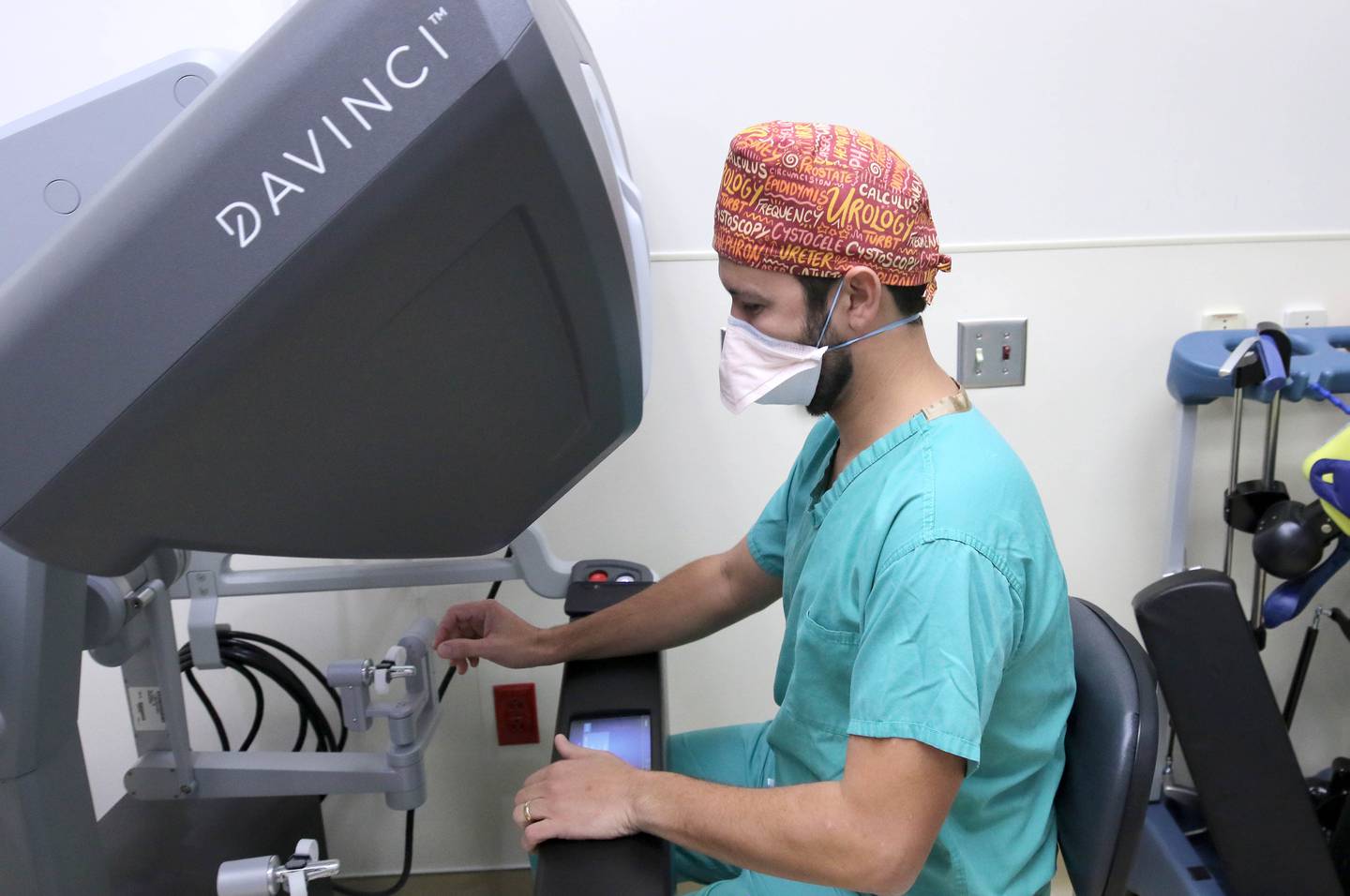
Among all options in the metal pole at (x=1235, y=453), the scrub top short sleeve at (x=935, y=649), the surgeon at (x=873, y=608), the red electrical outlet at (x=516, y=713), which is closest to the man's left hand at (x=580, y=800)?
the surgeon at (x=873, y=608)

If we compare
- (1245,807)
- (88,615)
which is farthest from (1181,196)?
(88,615)

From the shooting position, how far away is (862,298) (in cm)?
101

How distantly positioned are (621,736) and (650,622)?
199 millimetres

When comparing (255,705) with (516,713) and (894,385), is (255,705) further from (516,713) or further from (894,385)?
(894,385)

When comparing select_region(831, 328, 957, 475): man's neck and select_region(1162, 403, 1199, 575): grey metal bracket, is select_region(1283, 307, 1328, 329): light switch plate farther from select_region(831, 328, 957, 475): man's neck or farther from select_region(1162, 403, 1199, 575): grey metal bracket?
select_region(831, 328, 957, 475): man's neck

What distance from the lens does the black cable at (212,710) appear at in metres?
1.71

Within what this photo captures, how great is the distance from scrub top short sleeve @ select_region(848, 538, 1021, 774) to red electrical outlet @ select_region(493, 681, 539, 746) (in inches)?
42.9

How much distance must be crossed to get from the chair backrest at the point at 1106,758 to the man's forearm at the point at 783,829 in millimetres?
237

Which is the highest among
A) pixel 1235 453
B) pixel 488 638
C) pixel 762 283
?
pixel 762 283

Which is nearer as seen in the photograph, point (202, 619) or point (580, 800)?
point (580, 800)

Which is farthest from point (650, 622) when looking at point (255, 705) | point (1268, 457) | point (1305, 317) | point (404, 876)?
point (1305, 317)

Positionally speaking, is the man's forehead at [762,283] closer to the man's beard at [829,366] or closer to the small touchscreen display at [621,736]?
the man's beard at [829,366]

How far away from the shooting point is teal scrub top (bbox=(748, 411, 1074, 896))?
0.84 meters

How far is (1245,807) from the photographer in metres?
1.41
